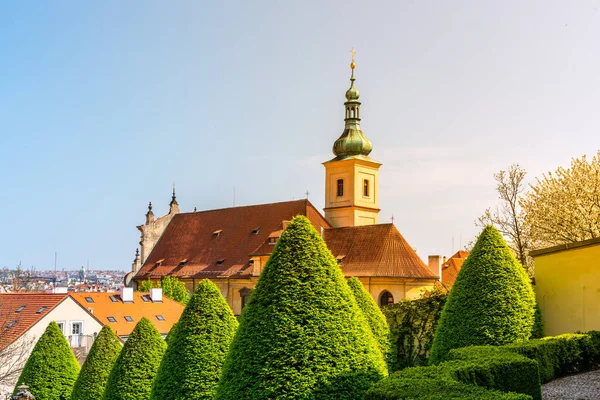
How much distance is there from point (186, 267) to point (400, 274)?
81.2 feet

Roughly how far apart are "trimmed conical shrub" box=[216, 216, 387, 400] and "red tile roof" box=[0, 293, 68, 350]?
2700 cm

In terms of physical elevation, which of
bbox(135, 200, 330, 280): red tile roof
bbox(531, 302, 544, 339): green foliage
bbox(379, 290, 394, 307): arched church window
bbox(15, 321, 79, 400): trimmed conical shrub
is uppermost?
bbox(135, 200, 330, 280): red tile roof

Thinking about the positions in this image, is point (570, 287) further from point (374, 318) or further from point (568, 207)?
point (568, 207)

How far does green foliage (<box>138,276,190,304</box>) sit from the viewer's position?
58031 millimetres

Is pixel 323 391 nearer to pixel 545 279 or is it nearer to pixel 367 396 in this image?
pixel 367 396

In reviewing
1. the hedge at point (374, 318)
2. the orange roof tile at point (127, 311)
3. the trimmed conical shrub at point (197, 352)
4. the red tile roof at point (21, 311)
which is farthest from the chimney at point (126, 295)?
the trimmed conical shrub at point (197, 352)

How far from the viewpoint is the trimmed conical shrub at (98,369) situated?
68.6 feet

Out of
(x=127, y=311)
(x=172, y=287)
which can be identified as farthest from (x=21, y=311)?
(x=172, y=287)

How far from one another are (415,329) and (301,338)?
39.5 feet

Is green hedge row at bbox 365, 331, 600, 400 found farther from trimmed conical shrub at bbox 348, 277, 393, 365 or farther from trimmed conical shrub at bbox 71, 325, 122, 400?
trimmed conical shrub at bbox 71, 325, 122, 400

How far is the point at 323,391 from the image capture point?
1011cm

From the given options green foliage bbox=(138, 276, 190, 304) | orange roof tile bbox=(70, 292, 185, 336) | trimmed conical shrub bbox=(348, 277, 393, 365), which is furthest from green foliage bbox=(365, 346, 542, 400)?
green foliage bbox=(138, 276, 190, 304)

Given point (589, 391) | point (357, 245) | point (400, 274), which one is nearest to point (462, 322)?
point (589, 391)

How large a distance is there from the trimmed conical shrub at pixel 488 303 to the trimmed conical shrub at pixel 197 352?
518cm
